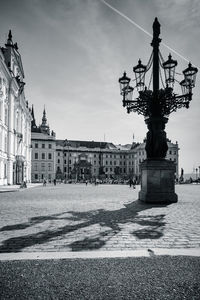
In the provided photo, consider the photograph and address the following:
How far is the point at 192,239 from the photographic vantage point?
19.3 feet

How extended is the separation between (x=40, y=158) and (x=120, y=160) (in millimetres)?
43468

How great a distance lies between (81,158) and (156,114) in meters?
97.7

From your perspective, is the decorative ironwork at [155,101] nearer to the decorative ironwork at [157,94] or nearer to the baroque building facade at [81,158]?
the decorative ironwork at [157,94]

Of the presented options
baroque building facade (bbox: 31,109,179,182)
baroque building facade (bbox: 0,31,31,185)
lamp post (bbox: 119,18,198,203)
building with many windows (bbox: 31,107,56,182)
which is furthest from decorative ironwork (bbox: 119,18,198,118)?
building with many windows (bbox: 31,107,56,182)

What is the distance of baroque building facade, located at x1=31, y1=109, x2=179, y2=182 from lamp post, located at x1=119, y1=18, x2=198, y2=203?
8241cm

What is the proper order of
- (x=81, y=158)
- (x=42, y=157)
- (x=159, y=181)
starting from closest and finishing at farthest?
(x=159, y=181) < (x=42, y=157) < (x=81, y=158)

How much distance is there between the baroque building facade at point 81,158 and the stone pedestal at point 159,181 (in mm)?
82465

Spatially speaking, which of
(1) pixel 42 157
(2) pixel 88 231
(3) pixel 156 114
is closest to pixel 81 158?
(1) pixel 42 157

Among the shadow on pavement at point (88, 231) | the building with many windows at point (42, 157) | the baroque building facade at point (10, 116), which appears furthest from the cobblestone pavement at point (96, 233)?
the building with many windows at point (42, 157)

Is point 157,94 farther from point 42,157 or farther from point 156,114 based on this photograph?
point 42,157

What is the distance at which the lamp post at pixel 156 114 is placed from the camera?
13.5 metres

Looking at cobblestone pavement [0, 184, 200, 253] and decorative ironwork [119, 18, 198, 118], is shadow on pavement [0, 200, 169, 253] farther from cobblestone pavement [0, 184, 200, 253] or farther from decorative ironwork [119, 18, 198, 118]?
decorative ironwork [119, 18, 198, 118]

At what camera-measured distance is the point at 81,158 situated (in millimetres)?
111062

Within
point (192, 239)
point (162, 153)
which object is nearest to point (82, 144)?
point (162, 153)
